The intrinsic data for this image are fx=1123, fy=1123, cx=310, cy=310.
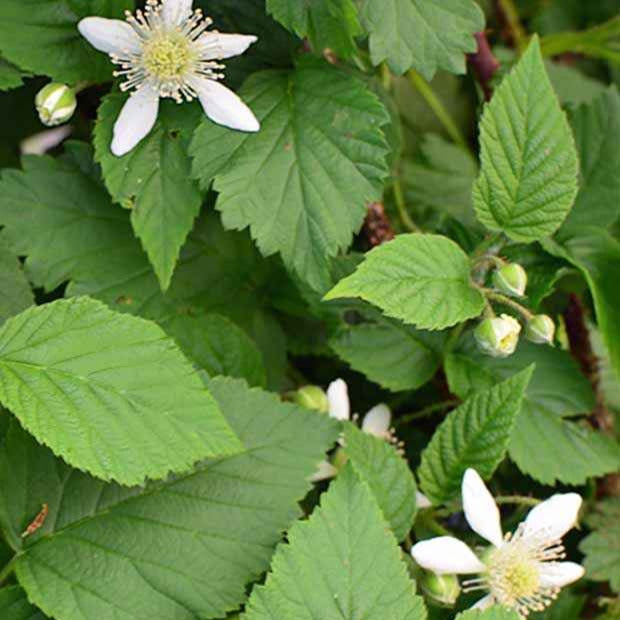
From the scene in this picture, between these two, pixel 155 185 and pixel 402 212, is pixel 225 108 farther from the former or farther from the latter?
pixel 402 212

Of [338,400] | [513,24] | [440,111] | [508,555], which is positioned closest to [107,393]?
[338,400]

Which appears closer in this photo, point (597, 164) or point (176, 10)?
point (176, 10)

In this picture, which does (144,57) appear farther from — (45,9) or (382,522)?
(382,522)

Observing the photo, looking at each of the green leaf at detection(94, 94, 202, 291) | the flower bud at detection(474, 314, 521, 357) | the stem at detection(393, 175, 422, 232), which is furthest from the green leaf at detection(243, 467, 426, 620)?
the stem at detection(393, 175, 422, 232)

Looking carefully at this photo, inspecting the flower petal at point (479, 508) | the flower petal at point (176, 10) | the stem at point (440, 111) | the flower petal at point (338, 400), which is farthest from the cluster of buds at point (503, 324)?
the stem at point (440, 111)

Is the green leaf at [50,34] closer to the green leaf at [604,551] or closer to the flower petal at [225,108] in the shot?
the flower petal at [225,108]

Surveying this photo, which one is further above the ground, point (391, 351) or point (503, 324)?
point (503, 324)
